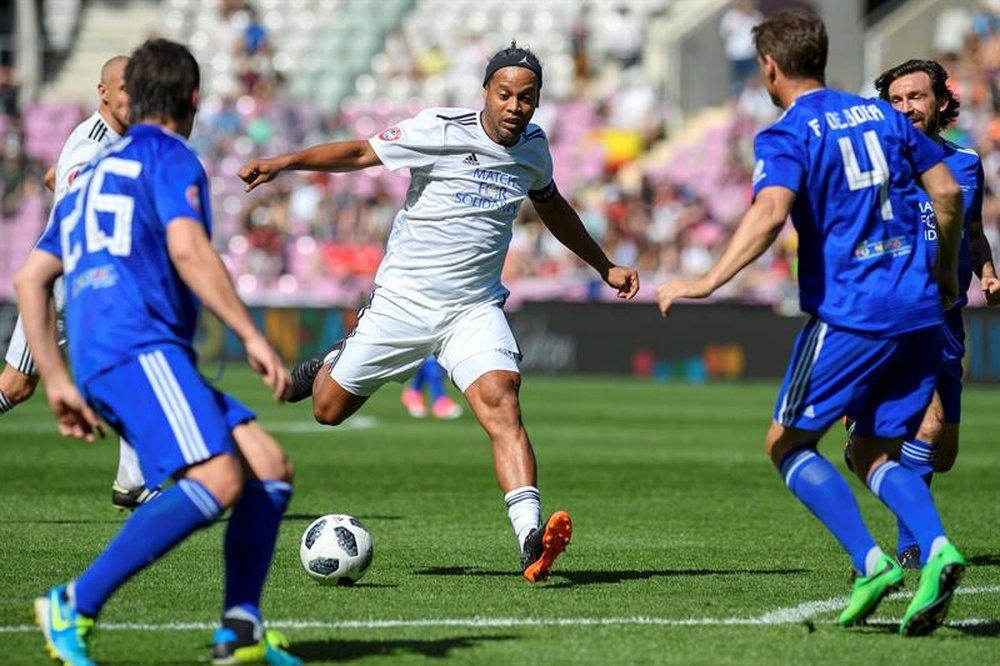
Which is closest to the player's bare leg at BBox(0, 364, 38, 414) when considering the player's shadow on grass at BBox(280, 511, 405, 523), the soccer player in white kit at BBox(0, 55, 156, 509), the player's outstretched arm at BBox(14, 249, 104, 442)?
the soccer player in white kit at BBox(0, 55, 156, 509)

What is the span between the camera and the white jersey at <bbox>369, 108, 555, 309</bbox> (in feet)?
29.1

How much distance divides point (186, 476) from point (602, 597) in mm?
2572

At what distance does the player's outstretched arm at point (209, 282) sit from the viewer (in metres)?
5.79

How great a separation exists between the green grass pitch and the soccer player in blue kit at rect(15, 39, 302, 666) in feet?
1.29

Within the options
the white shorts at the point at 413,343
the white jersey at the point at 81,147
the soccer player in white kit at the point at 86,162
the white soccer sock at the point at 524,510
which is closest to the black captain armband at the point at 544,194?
the white shorts at the point at 413,343

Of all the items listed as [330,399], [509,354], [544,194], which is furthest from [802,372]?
[330,399]

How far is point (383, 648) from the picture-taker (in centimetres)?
646

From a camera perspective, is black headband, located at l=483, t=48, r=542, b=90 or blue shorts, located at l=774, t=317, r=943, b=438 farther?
black headband, located at l=483, t=48, r=542, b=90

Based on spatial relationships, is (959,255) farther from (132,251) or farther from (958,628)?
(132,251)

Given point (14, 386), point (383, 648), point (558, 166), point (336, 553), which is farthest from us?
point (558, 166)

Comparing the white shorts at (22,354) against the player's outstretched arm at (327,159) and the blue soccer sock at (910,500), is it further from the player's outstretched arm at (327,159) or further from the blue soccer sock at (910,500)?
the blue soccer sock at (910,500)

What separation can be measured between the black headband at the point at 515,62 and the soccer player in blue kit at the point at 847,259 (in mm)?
1939

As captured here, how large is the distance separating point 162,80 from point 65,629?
1883mm

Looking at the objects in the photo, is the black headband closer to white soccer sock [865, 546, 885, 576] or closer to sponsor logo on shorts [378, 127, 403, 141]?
sponsor logo on shorts [378, 127, 403, 141]
